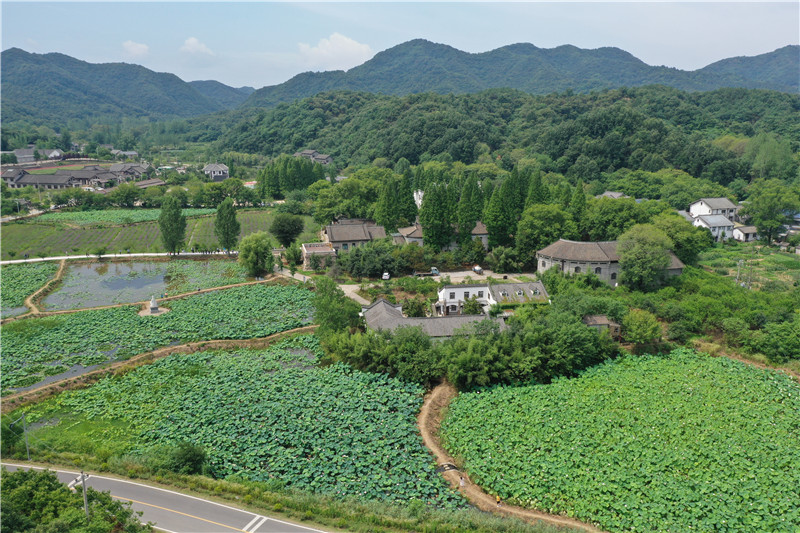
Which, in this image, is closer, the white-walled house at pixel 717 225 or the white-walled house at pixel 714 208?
the white-walled house at pixel 717 225

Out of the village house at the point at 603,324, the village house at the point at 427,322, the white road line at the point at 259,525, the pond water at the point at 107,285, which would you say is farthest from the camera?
the pond water at the point at 107,285

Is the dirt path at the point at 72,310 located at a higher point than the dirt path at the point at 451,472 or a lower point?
higher

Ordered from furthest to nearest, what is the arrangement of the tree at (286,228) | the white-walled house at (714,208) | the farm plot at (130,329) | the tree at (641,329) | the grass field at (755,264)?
the white-walled house at (714,208) → the tree at (286,228) → the grass field at (755,264) → the tree at (641,329) → the farm plot at (130,329)

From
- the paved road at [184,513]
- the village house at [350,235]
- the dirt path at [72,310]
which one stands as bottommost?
the paved road at [184,513]

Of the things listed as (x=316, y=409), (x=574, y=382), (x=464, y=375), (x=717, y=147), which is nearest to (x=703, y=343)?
(x=574, y=382)

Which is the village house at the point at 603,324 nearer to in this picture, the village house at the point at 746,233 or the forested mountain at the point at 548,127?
the village house at the point at 746,233

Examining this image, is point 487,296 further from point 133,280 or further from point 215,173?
point 215,173

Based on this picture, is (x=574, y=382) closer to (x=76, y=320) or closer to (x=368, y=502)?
(x=368, y=502)

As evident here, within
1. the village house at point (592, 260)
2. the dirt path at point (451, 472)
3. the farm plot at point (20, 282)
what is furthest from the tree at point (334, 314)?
the farm plot at point (20, 282)
